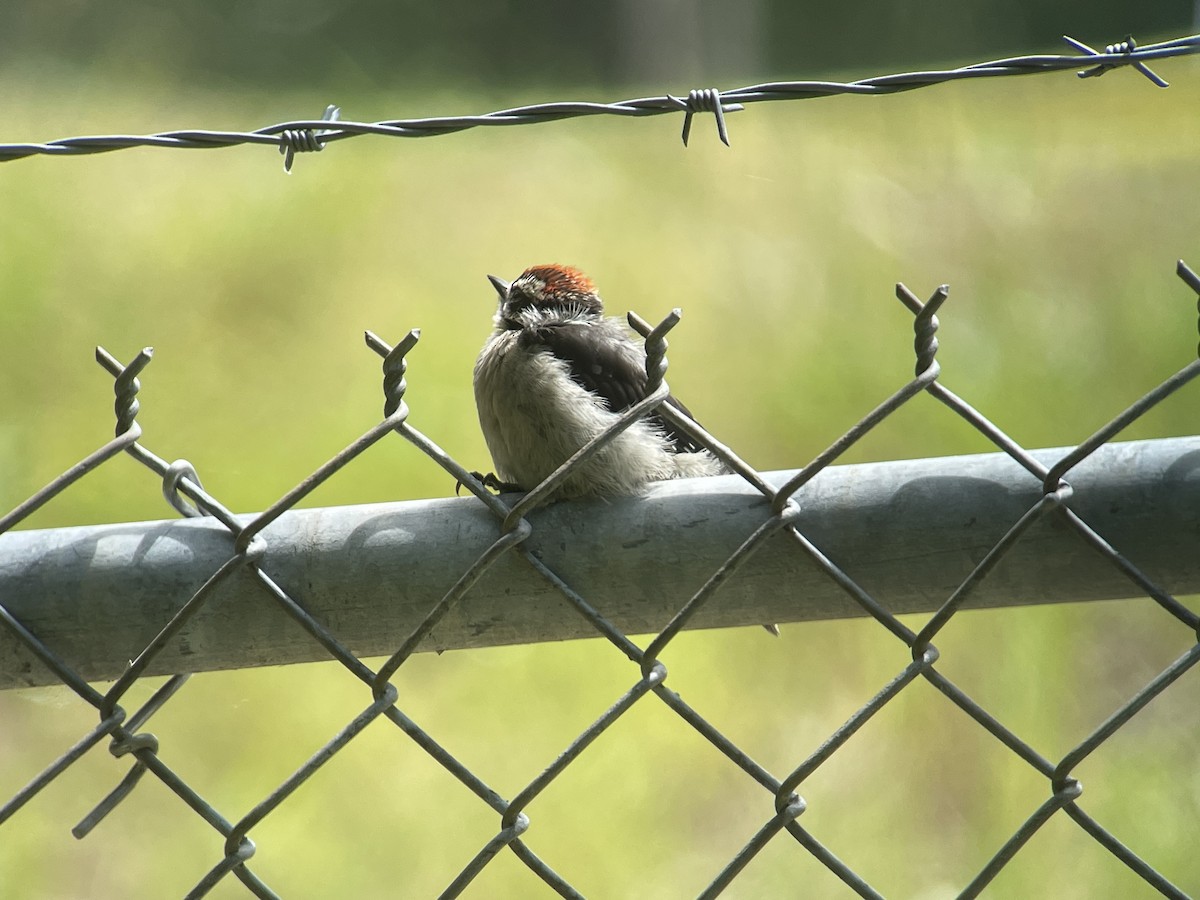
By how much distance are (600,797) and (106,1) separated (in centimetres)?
385

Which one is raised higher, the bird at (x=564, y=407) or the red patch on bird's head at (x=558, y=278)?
the red patch on bird's head at (x=558, y=278)

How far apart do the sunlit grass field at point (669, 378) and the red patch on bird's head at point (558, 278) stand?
2.65 feet

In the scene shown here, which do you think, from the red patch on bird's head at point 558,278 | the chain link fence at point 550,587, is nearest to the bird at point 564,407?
the red patch on bird's head at point 558,278

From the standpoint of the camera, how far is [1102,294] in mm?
2812

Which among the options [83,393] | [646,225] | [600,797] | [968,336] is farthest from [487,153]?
[600,797]

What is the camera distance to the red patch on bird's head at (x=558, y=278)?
2.19 m

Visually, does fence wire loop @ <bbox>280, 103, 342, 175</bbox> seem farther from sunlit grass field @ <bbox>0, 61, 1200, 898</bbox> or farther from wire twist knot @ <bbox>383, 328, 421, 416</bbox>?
sunlit grass field @ <bbox>0, 61, 1200, 898</bbox>

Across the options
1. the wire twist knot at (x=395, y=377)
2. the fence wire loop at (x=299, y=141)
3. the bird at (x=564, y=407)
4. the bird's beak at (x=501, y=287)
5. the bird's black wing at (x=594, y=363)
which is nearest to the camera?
the wire twist knot at (x=395, y=377)

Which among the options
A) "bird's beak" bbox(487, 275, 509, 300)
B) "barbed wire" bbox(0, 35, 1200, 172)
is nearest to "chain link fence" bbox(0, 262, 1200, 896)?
"barbed wire" bbox(0, 35, 1200, 172)

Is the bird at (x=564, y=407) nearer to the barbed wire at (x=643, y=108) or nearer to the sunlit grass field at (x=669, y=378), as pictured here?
the barbed wire at (x=643, y=108)

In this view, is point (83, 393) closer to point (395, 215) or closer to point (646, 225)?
point (395, 215)

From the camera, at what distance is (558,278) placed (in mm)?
2199

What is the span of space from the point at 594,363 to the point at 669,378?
3.99 ft

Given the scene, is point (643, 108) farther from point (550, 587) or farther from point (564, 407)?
A: point (564, 407)
